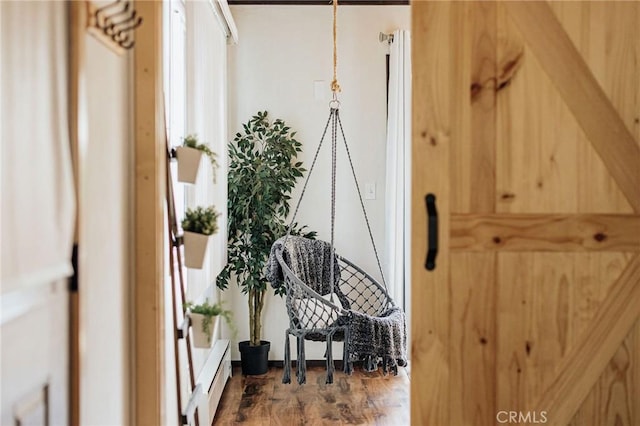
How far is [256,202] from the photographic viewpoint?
412 centimetres

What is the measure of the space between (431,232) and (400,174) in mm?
2258

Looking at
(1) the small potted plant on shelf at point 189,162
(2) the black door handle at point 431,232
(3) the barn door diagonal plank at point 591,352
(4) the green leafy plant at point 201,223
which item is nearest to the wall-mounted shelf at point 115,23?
(1) the small potted plant on shelf at point 189,162

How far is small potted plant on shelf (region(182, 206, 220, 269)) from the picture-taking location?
2098mm

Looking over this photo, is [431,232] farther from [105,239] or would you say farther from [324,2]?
[324,2]

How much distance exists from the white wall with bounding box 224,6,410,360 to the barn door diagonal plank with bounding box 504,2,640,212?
2.46 metres

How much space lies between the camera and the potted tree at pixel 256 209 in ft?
13.4

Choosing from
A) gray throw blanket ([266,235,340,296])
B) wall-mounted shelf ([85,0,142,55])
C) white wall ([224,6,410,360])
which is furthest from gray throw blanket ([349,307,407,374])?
wall-mounted shelf ([85,0,142,55])

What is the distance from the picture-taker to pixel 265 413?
11.4 feet

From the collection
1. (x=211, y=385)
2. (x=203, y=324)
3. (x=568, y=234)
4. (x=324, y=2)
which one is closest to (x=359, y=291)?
(x=211, y=385)

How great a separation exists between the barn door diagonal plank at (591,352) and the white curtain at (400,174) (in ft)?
7.12

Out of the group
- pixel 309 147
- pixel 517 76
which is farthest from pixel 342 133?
pixel 517 76

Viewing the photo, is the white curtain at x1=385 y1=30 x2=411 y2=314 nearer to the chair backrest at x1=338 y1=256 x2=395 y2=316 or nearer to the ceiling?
the chair backrest at x1=338 y1=256 x2=395 y2=316

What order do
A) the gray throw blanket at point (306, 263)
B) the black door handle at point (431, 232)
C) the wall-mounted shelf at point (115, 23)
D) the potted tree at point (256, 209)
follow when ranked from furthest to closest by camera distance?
1. the potted tree at point (256, 209)
2. the gray throw blanket at point (306, 263)
3. the black door handle at point (431, 232)
4. the wall-mounted shelf at point (115, 23)

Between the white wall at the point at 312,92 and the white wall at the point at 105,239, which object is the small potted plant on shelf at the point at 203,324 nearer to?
the white wall at the point at 105,239
